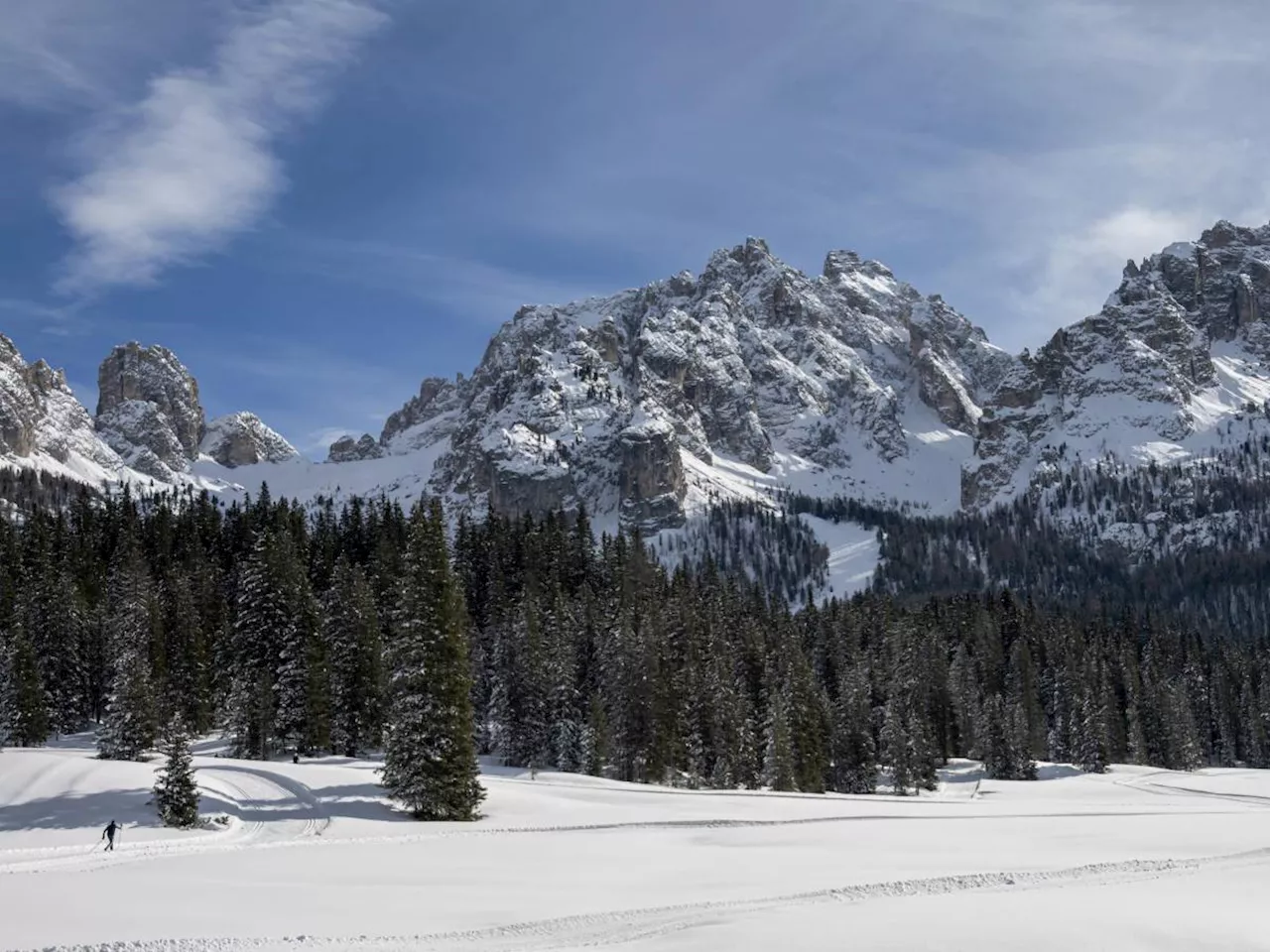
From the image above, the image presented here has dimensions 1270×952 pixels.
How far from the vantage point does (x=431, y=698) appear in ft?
138

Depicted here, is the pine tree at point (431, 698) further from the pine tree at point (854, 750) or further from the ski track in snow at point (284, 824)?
the pine tree at point (854, 750)

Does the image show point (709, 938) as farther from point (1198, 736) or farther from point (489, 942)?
point (1198, 736)

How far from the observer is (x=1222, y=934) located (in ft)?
63.4

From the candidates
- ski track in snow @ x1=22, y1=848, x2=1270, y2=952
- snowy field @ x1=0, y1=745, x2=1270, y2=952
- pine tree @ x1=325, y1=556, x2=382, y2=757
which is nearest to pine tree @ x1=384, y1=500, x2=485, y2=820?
snowy field @ x1=0, y1=745, x2=1270, y2=952

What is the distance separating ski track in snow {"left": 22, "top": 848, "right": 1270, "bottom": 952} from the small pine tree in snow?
64.8 feet

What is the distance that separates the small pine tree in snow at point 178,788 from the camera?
36.4 meters

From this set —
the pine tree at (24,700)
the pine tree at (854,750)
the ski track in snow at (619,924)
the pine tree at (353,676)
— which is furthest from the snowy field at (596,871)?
the pine tree at (854,750)

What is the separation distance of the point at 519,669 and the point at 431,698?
26242mm

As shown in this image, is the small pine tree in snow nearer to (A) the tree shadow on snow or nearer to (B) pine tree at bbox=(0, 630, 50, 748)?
(A) the tree shadow on snow

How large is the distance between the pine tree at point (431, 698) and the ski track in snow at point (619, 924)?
64.3 feet

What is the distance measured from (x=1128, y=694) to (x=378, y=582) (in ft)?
232

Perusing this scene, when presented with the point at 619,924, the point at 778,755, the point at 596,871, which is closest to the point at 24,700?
the point at 778,755

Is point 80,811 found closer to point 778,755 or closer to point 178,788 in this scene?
point 178,788

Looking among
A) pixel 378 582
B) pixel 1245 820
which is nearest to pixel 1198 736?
pixel 1245 820
